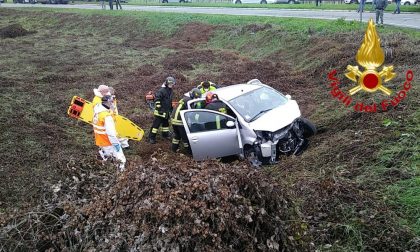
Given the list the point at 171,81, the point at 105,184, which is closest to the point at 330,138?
Answer: the point at 171,81

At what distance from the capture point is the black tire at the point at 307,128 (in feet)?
30.9

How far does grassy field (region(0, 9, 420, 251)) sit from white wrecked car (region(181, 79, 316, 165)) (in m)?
0.42

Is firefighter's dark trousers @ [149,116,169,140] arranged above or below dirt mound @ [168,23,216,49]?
below

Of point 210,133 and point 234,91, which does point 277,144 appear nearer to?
point 210,133

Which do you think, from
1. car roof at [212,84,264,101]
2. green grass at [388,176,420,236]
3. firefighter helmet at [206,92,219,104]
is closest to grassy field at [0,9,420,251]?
green grass at [388,176,420,236]

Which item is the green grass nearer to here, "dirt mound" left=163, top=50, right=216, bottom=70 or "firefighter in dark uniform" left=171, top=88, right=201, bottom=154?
"firefighter in dark uniform" left=171, top=88, right=201, bottom=154

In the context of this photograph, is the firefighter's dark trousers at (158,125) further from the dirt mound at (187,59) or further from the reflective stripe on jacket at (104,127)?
the dirt mound at (187,59)

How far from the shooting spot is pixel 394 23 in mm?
18578

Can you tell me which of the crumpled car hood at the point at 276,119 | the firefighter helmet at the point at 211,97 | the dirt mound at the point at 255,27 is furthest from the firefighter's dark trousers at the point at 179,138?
the dirt mound at the point at 255,27

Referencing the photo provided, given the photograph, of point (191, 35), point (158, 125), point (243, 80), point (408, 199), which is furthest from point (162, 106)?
point (191, 35)

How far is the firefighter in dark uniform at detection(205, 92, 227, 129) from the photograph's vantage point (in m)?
9.10

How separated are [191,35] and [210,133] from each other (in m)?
17.3

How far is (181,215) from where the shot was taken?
15.6 feet

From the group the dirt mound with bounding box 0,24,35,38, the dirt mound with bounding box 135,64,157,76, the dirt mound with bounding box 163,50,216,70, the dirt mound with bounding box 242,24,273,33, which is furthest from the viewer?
the dirt mound with bounding box 0,24,35,38
